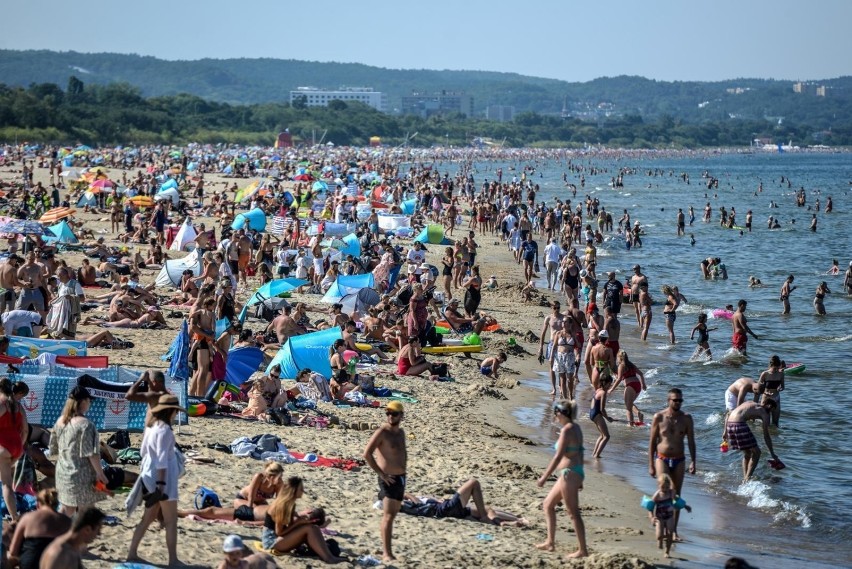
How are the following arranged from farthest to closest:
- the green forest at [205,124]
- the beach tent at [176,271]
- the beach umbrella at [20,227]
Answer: the green forest at [205,124] < the beach tent at [176,271] < the beach umbrella at [20,227]

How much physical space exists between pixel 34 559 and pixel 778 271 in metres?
30.2

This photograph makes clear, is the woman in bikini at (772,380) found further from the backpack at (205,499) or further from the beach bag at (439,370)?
the backpack at (205,499)

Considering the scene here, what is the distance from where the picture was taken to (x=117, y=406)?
953 centimetres

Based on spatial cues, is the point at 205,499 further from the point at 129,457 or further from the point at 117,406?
the point at 117,406

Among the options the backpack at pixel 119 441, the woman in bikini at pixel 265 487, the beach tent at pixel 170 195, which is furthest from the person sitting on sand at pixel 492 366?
the beach tent at pixel 170 195

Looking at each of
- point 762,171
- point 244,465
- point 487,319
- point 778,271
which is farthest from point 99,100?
point 244,465

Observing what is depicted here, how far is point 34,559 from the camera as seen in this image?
5695 millimetres

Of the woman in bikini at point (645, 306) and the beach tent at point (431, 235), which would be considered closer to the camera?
the woman in bikini at point (645, 306)

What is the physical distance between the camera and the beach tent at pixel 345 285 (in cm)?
1845

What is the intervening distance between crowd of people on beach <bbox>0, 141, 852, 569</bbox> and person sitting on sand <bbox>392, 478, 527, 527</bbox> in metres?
0.01

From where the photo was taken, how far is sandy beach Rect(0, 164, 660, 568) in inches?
309

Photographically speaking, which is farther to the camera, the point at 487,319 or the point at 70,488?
the point at 487,319

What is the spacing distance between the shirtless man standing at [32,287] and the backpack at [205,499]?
23.0 ft

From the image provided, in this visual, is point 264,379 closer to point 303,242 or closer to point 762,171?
point 303,242
